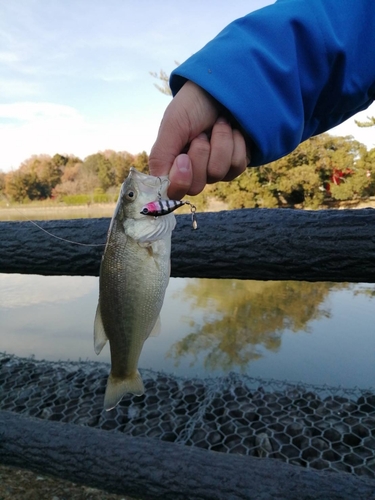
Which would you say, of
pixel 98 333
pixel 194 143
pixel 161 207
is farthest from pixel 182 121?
pixel 98 333

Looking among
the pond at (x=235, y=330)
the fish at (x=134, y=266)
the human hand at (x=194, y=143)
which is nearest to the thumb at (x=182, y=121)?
the human hand at (x=194, y=143)

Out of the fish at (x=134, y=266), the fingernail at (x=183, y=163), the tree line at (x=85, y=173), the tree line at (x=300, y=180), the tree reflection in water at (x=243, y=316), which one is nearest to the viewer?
the fingernail at (x=183, y=163)

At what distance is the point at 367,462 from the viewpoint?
69.7 inches

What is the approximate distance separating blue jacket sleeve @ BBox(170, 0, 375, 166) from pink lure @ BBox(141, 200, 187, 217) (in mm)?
178

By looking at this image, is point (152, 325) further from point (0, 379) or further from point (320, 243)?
point (0, 379)

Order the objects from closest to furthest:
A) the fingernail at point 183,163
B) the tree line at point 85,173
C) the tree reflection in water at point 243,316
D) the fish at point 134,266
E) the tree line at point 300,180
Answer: the fingernail at point 183,163, the fish at point 134,266, the tree reflection in water at point 243,316, the tree line at point 85,173, the tree line at point 300,180

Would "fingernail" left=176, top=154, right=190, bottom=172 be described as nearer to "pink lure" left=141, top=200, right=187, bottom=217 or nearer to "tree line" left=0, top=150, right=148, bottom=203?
"pink lure" left=141, top=200, right=187, bottom=217

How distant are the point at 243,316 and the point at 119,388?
10.5 feet

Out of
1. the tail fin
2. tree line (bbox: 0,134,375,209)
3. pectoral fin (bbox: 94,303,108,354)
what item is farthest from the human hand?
tree line (bbox: 0,134,375,209)

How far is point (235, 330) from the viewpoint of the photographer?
3682mm

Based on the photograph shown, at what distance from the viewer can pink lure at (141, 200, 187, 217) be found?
2.57 ft

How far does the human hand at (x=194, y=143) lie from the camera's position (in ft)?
2.38

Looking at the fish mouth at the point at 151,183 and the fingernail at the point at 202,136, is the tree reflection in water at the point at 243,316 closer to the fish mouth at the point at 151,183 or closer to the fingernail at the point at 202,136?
the fish mouth at the point at 151,183

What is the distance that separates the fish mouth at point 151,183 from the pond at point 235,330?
84.8 inches
